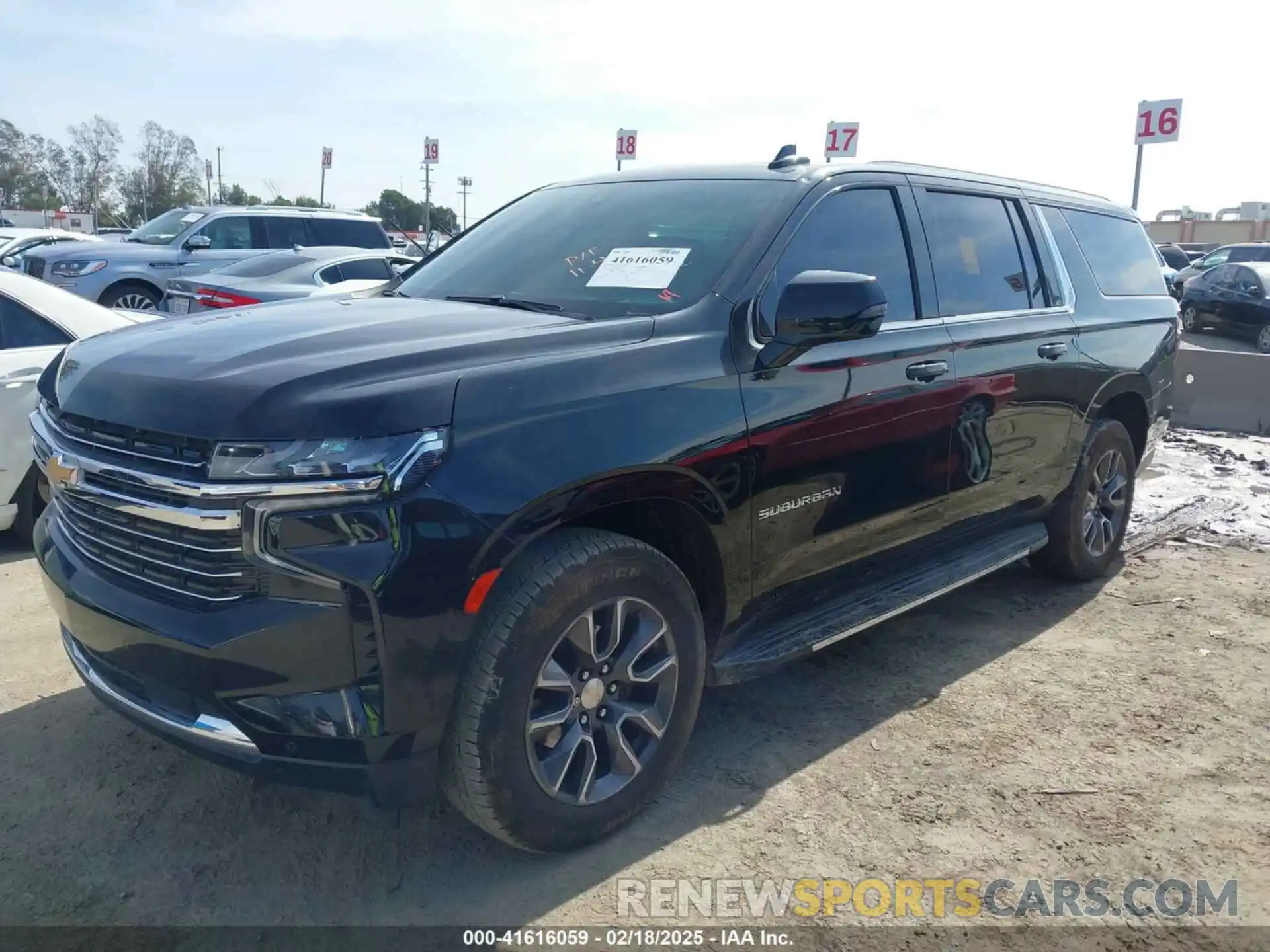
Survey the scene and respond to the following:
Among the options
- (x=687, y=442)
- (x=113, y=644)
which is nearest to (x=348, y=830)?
(x=113, y=644)

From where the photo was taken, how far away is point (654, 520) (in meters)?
3.04

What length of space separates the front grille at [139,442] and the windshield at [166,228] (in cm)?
1297

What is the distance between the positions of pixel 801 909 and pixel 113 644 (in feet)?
6.32

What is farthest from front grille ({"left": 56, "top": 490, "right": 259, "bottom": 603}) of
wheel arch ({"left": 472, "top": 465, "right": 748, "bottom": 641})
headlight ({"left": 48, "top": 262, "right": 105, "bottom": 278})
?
headlight ({"left": 48, "top": 262, "right": 105, "bottom": 278})

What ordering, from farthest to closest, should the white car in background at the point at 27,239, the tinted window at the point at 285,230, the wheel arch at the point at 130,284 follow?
the white car in background at the point at 27,239 → the tinted window at the point at 285,230 → the wheel arch at the point at 130,284

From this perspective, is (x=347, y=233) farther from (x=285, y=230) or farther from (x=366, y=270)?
(x=366, y=270)

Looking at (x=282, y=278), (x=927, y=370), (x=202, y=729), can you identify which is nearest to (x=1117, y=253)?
(x=927, y=370)

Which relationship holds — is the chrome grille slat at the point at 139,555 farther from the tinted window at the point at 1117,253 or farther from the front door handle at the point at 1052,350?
the tinted window at the point at 1117,253

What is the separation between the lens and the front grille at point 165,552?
7.91 ft

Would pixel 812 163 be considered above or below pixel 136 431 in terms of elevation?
above

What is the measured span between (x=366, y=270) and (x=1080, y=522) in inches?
329

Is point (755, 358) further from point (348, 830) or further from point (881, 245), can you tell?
point (348, 830)

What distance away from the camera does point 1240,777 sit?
347cm

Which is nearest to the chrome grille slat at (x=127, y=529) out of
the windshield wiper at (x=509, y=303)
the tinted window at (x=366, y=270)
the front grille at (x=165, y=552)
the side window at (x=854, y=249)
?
the front grille at (x=165, y=552)
